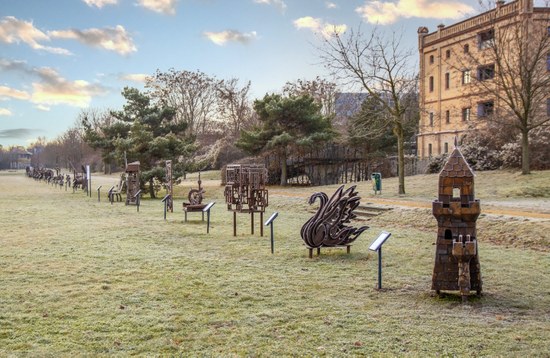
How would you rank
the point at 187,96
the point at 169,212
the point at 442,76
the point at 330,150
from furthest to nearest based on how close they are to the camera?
the point at 187,96
the point at 442,76
the point at 330,150
the point at 169,212

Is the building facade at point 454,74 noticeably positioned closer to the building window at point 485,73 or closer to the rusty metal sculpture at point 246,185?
the building window at point 485,73

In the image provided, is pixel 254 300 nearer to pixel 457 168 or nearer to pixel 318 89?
pixel 457 168

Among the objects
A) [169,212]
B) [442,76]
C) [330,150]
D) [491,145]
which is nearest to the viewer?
[169,212]

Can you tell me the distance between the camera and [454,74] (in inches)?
1841

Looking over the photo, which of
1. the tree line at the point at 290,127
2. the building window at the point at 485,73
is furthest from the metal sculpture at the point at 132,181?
the building window at the point at 485,73

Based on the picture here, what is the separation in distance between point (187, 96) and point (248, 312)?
59.6 meters

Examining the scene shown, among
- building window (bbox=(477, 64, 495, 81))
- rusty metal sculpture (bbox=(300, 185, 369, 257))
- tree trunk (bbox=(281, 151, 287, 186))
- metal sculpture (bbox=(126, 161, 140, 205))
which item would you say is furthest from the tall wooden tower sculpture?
tree trunk (bbox=(281, 151, 287, 186))

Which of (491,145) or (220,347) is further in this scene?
(491,145)

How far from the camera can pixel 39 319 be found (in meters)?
7.17

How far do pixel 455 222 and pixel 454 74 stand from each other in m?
42.4

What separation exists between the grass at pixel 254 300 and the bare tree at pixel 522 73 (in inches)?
628

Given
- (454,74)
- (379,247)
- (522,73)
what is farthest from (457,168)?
(454,74)

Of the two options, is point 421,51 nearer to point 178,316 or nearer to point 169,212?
point 169,212

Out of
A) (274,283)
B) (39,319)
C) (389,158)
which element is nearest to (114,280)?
(39,319)
